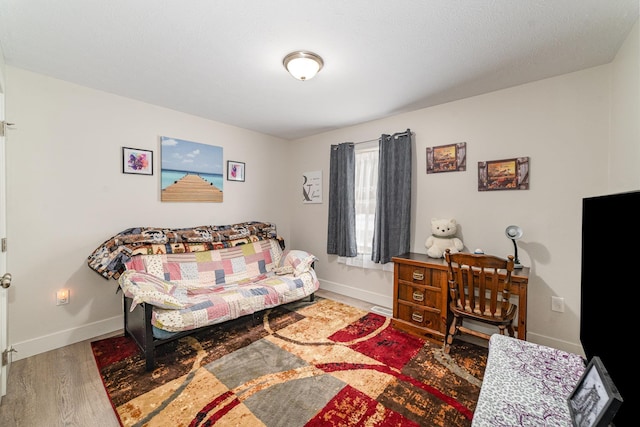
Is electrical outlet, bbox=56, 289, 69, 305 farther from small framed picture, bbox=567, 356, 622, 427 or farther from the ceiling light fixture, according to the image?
small framed picture, bbox=567, 356, 622, 427

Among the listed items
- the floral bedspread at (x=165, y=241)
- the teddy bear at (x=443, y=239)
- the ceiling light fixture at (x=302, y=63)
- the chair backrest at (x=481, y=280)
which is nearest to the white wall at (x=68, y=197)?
the floral bedspread at (x=165, y=241)

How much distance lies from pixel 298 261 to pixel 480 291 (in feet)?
6.71

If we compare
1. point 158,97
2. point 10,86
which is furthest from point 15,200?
point 158,97

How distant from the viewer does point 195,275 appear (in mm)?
3010

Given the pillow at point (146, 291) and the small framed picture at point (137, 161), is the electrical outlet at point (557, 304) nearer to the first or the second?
the pillow at point (146, 291)

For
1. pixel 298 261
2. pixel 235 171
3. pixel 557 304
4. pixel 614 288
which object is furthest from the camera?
pixel 235 171

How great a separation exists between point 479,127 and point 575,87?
740 millimetres

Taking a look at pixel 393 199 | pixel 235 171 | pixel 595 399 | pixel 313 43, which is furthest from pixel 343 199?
pixel 595 399

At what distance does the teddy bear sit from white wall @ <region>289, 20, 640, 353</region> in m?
0.12

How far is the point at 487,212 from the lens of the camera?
2.71 meters

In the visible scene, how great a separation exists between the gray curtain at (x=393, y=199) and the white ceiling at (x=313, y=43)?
620 millimetres

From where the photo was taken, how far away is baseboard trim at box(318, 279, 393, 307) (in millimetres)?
3465

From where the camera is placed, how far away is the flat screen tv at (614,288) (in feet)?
2.57

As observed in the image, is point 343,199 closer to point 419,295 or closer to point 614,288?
point 419,295
